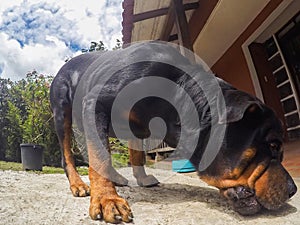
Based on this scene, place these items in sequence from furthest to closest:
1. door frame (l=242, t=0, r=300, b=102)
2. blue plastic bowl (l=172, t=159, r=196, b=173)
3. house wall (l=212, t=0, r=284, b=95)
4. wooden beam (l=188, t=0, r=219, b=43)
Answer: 1. house wall (l=212, t=0, r=284, b=95)
2. door frame (l=242, t=0, r=300, b=102)
3. wooden beam (l=188, t=0, r=219, b=43)
4. blue plastic bowl (l=172, t=159, r=196, b=173)

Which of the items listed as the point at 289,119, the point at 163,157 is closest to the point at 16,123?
the point at 163,157

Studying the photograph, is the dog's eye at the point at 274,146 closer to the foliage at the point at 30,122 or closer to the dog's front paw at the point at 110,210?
the dog's front paw at the point at 110,210

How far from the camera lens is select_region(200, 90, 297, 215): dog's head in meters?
1.59

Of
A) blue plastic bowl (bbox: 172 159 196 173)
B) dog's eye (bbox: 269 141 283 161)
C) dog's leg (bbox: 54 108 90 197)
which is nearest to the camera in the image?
dog's eye (bbox: 269 141 283 161)

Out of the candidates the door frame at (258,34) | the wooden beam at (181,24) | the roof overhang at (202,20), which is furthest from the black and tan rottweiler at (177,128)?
the door frame at (258,34)

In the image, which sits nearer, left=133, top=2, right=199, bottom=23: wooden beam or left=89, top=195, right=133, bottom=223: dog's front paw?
left=89, top=195, right=133, bottom=223: dog's front paw

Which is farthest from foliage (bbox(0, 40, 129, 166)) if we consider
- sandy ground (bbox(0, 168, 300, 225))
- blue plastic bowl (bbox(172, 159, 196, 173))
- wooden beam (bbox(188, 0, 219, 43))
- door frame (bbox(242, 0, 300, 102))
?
sandy ground (bbox(0, 168, 300, 225))

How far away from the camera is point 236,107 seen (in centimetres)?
155

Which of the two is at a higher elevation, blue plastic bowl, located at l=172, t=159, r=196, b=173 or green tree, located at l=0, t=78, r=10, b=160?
green tree, located at l=0, t=78, r=10, b=160

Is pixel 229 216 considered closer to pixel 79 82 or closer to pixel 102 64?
pixel 102 64

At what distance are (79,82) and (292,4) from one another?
4075 millimetres

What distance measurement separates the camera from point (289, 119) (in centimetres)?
626

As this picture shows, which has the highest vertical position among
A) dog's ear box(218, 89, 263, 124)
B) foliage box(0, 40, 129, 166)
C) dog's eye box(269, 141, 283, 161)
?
foliage box(0, 40, 129, 166)

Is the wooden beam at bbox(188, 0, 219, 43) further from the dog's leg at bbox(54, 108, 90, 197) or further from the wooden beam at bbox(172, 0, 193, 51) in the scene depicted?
the dog's leg at bbox(54, 108, 90, 197)
